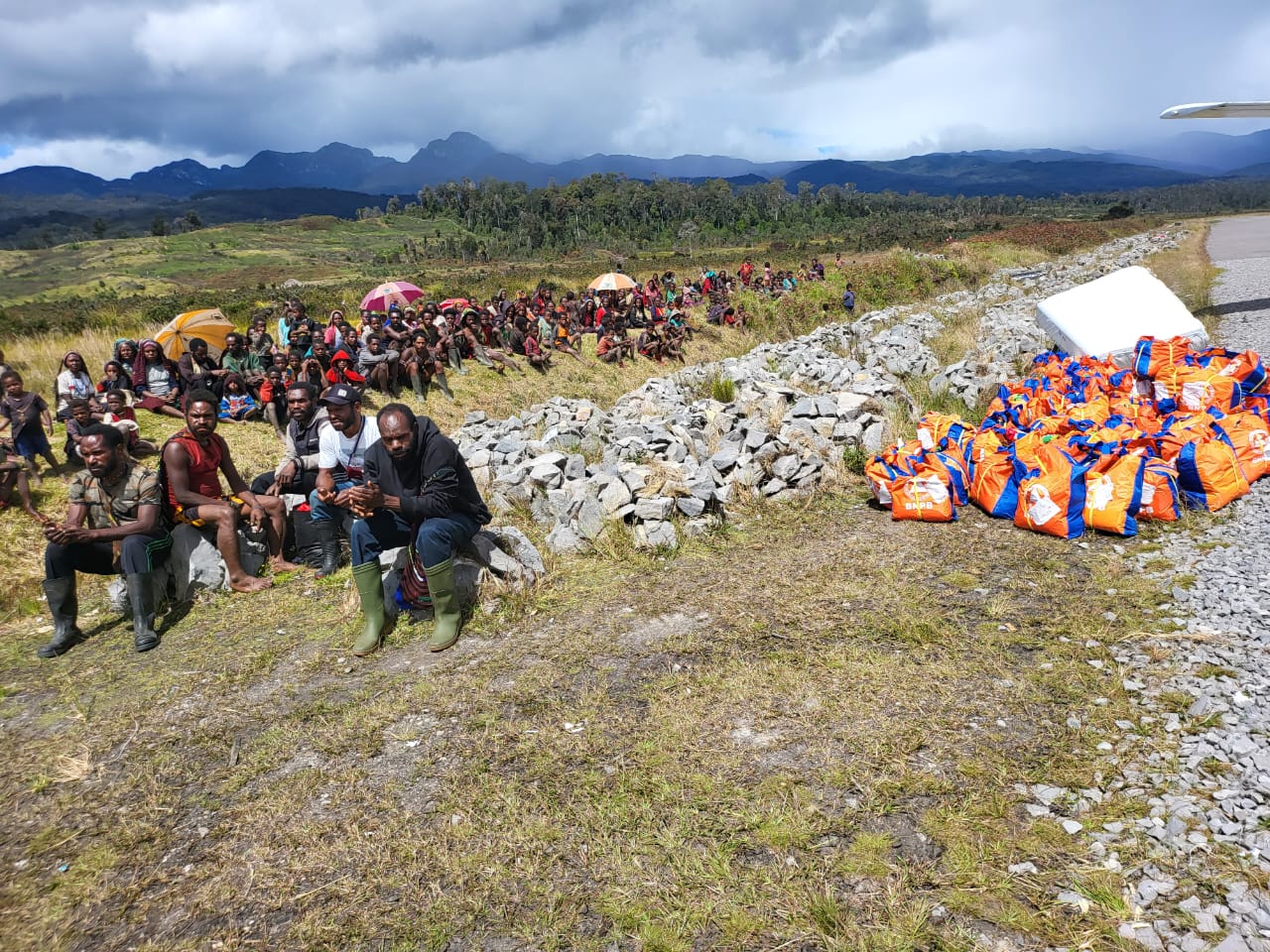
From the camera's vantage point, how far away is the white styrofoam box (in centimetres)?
884

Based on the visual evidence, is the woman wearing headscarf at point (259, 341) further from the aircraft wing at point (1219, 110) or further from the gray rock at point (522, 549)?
the aircraft wing at point (1219, 110)

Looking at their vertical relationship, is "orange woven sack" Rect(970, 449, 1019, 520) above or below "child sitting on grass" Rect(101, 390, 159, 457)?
below

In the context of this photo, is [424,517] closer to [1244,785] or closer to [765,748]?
[765,748]

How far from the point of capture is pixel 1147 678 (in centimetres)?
342

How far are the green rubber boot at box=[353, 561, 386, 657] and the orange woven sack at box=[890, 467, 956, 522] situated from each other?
14.3ft

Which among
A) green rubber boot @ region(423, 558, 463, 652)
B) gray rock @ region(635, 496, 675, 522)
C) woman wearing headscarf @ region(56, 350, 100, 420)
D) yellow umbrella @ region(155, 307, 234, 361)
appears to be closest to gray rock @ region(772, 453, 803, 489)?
gray rock @ region(635, 496, 675, 522)

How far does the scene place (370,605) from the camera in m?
4.39

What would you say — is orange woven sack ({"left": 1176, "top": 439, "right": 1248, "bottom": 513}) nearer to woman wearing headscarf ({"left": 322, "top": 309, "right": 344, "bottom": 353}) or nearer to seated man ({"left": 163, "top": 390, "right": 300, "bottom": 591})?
seated man ({"left": 163, "top": 390, "right": 300, "bottom": 591})

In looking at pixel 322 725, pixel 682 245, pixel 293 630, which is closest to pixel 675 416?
pixel 293 630

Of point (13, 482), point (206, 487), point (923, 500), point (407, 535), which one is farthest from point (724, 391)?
point (13, 482)

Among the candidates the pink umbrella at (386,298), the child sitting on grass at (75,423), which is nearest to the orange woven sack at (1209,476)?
the child sitting on grass at (75,423)

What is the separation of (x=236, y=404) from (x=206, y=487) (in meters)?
4.46

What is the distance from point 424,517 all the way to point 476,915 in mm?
2430

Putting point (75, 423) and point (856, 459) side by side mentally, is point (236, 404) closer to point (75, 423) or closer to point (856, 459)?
point (75, 423)
